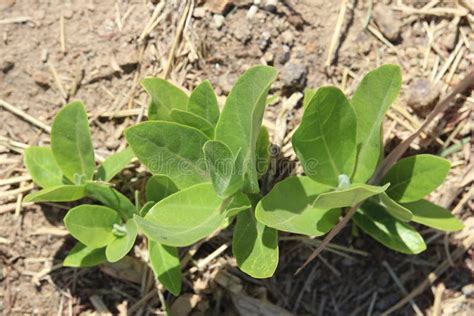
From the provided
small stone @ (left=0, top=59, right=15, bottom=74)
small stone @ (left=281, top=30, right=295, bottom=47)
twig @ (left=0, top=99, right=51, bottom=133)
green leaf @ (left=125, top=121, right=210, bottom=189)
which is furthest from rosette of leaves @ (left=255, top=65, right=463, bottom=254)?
small stone @ (left=0, top=59, right=15, bottom=74)

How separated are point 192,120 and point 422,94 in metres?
0.74

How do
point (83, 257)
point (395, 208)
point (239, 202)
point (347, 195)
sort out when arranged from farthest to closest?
point (83, 257)
point (239, 202)
point (395, 208)
point (347, 195)

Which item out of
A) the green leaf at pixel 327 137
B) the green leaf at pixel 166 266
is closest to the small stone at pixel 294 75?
the green leaf at pixel 327 137

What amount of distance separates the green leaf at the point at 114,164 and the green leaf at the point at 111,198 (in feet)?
0.15

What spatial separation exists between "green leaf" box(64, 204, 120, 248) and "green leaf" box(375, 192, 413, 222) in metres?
0.79

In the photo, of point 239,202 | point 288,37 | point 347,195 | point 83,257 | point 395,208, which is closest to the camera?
point 347,195

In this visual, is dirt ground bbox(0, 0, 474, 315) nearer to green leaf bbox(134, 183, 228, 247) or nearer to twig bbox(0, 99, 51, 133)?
twig bbox(0, 99, 51, 133)

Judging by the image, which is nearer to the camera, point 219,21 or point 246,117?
point 246,117

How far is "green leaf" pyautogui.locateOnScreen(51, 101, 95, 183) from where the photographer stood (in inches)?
76.5

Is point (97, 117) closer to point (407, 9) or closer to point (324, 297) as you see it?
point (324, 297)

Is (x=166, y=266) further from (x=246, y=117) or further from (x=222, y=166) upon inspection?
(x=246, y=117)

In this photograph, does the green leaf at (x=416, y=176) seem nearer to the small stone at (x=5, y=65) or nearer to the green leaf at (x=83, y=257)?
the green leaf at (x=83, y=257)

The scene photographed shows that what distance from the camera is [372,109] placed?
5.92 ft

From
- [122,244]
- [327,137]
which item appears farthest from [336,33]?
[122,244]
